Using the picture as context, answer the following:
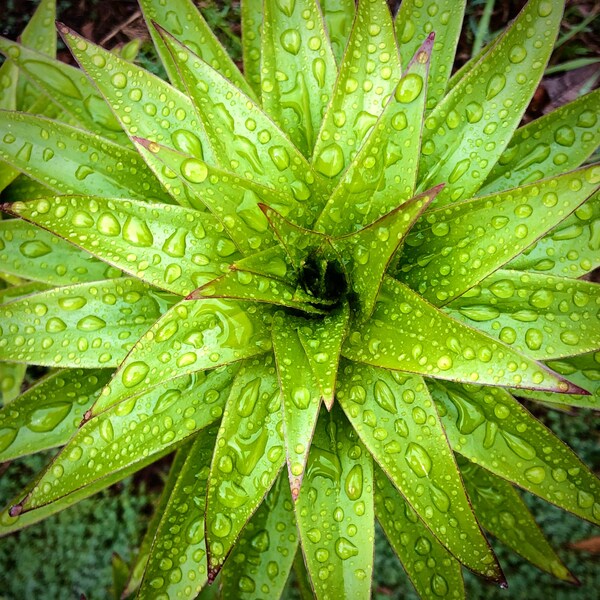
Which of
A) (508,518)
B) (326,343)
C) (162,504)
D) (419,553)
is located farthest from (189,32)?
(508,518)

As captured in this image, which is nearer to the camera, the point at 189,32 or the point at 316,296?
the point at 316,296

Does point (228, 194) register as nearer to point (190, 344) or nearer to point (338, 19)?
point (190, 344)

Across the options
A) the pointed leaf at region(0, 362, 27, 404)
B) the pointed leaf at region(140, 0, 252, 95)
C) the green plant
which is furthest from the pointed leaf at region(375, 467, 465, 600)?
the pointed leaf at region(0, 362, 27, 404)

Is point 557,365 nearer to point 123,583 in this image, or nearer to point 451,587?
point 451,587

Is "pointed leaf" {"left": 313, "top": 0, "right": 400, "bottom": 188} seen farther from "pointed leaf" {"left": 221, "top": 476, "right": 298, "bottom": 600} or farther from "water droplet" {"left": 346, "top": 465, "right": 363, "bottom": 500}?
"pointed leaf" {"left": 221, "top": 476, "right": 298, "bottom": 600}

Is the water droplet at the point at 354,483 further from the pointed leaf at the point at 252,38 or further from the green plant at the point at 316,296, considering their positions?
the pointed leaf at the point at 252,38

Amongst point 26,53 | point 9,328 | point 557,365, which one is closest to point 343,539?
point 557,365
